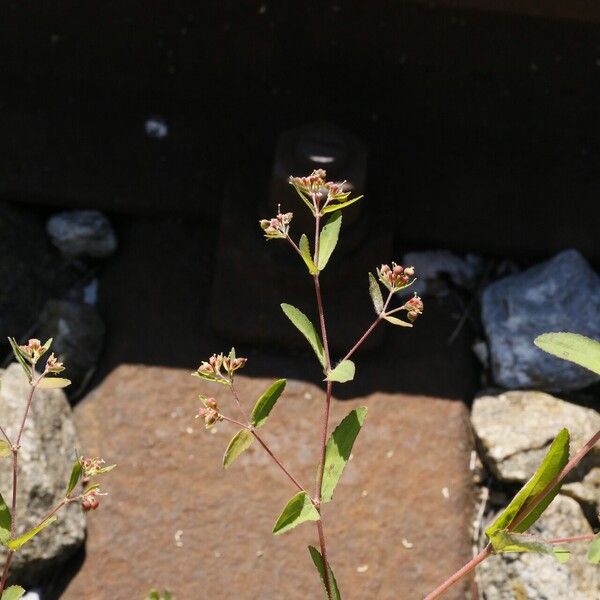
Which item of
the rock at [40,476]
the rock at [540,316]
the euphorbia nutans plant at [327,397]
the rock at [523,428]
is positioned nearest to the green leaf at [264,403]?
the euphorbia nutans plant at [327,397]

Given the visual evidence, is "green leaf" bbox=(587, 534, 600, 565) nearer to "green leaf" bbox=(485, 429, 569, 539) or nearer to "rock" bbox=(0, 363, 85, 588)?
"green leaf" bbox=(485, 429, 569, 539)

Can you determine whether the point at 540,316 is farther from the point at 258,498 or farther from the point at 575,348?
the point at 575,348

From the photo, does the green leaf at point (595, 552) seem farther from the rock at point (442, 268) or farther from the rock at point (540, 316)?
the rock at point (442, 268)

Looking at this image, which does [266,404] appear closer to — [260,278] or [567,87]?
[260,278]

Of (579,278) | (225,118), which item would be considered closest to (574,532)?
(579,278)

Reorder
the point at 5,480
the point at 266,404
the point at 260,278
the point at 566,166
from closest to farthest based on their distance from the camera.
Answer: the point at 266,404, the point at 5,480, the point at 260,278, the point at 566,166

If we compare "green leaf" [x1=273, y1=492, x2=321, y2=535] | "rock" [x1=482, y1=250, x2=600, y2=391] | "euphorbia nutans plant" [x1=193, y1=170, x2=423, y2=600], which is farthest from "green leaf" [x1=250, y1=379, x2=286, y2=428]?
"rock" [x1=482, y1=250, x2=600, y2=391]

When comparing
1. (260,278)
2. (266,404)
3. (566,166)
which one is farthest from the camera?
(566,166)
